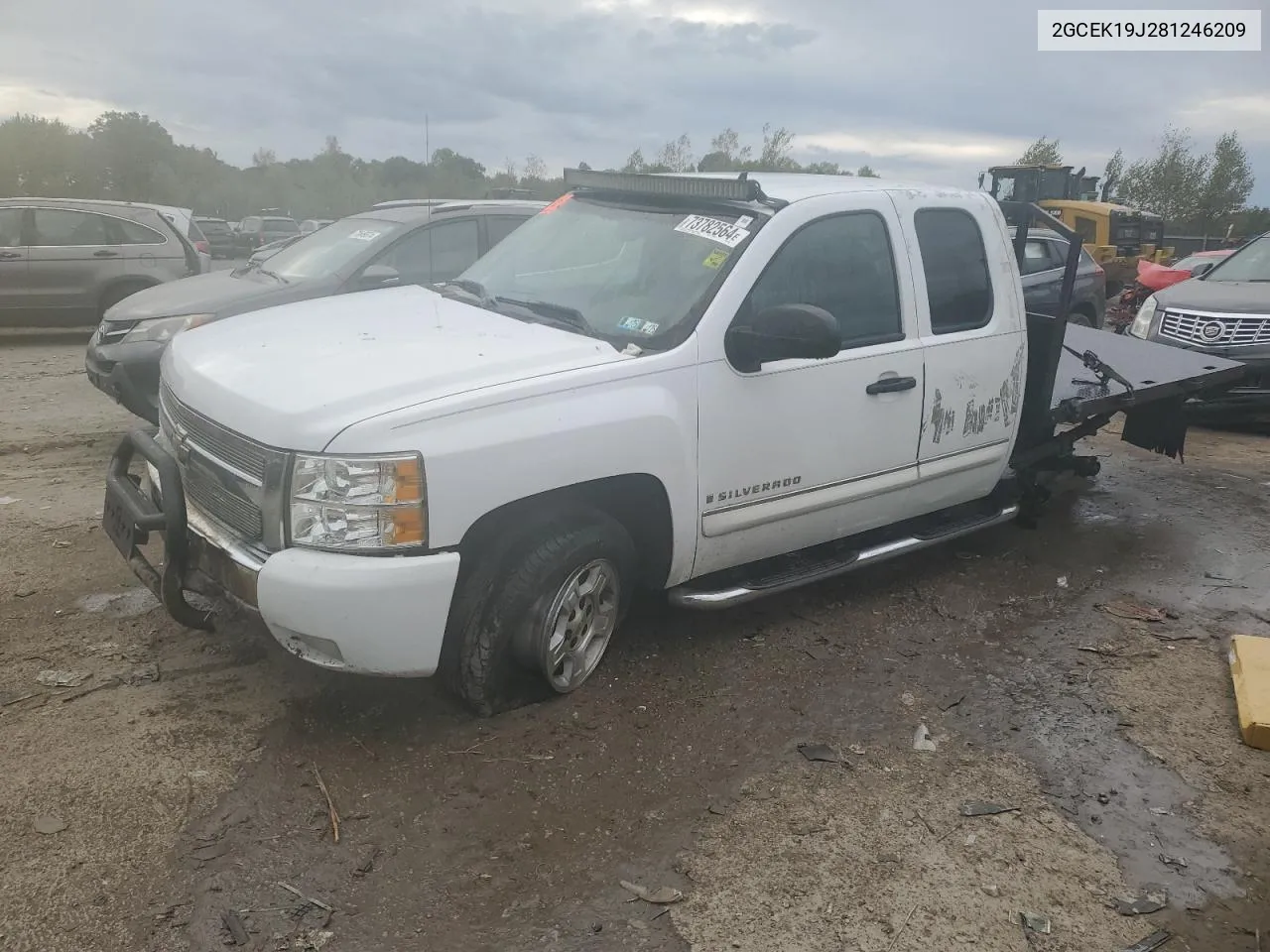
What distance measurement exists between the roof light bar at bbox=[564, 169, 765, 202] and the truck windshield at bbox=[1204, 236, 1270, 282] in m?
7.15

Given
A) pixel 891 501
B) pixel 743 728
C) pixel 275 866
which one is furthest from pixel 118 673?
pixel 891 501

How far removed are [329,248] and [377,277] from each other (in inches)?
33.4

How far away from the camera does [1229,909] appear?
9.02 feet

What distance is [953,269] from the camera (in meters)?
4.46

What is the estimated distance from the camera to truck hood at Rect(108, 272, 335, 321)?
6695mm

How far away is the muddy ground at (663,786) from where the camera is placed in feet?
8.55

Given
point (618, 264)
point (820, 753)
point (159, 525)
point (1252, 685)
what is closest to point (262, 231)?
point (618, 264)

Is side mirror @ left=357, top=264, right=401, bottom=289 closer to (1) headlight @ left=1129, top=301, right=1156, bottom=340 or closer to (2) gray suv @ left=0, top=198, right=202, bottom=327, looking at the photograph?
(2) gray suv @ left=0, top=198, right=202, bottom=327

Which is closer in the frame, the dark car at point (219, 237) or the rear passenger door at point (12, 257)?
the rear passenger door at point (12, 257)

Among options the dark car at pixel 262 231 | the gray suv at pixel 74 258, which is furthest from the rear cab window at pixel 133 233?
the dark car at pixel 262 231

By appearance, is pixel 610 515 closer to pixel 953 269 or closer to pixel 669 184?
pixel 669 184

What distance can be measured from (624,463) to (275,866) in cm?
158

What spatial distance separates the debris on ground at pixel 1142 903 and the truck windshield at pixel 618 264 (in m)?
2.24

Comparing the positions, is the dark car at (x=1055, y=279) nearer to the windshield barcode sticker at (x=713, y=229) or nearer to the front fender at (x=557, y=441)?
the windshield barcode sticker at (x=713, y=229)
